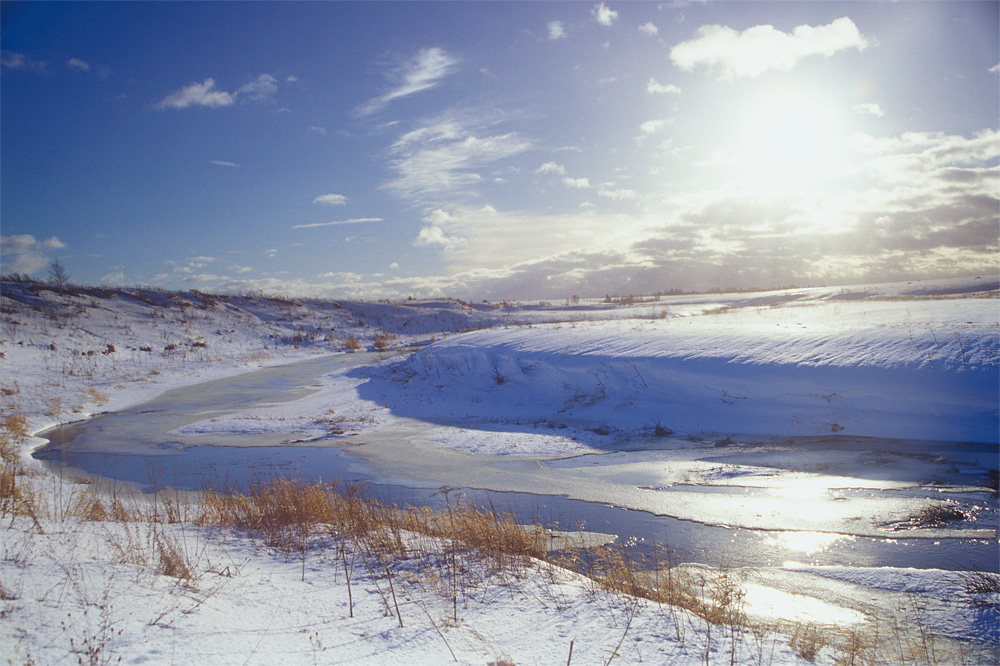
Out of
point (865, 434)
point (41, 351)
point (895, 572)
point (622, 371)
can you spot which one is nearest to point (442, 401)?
point (622, 371)

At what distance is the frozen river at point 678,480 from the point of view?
496cm

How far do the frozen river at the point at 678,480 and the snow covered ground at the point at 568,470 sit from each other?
60 millimetres

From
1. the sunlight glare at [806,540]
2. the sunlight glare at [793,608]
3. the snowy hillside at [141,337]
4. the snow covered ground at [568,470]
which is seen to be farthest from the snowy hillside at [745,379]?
the snowy hillside at [141,337]

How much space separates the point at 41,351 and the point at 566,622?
21442mm

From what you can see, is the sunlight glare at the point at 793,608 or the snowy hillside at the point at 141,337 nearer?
the sunlight glare at the point at 793,608

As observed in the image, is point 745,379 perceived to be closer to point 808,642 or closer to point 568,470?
point 568,470

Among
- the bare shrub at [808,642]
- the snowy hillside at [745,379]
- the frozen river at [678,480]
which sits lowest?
the frozen river at [678,480]

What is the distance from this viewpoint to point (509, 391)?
1305 centimetres

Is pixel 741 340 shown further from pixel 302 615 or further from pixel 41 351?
pixel 41 351

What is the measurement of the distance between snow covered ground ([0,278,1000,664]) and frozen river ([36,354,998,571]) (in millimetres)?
60

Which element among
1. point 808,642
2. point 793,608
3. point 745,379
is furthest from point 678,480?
point 745,379

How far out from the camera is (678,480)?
6.96 m

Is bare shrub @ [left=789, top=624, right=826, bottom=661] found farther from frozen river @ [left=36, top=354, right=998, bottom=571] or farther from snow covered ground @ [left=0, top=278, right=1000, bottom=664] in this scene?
frozen river @ [left=36, top=354, right=998, bottom=571]

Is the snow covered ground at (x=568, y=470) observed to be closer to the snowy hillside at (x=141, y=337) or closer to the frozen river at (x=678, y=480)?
the frozen river at (x=678, y=480)
